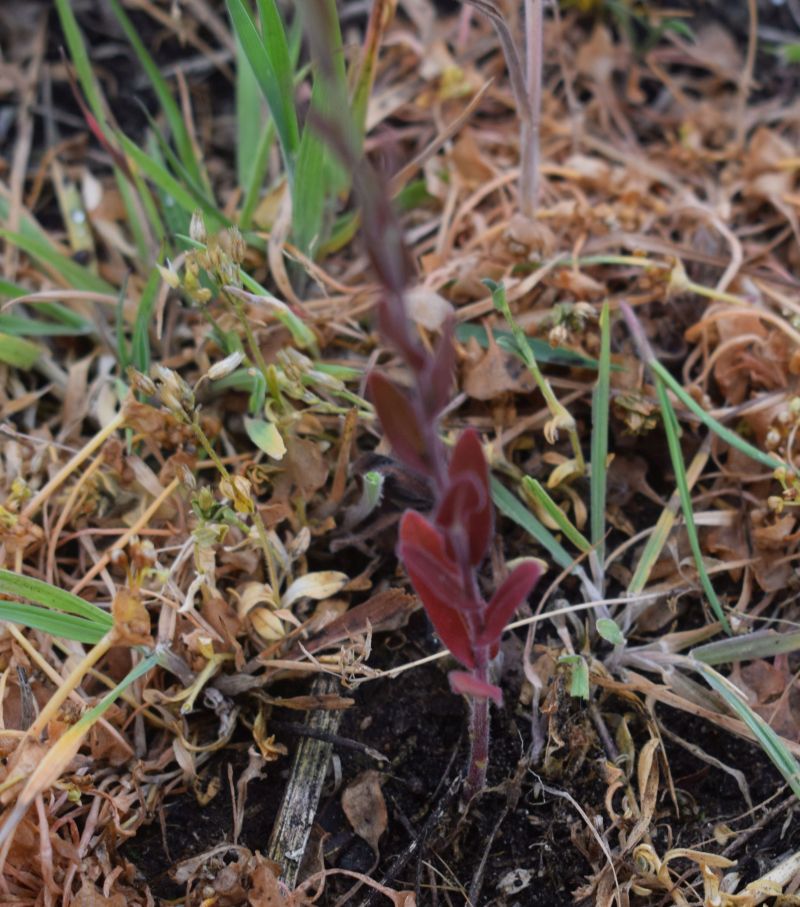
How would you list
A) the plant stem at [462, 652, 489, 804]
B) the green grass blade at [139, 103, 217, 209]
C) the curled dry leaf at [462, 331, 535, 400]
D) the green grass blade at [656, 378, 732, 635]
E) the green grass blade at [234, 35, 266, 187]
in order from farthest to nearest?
1. the green grass blade at [234, 35, 266, 187]
2. the green grass blade at [139, 103, 217, 209]
3. the curled dry leaf at [462, 331, 535, 400]
4. the green grass blade at [656, 378, 732, 635]
5. the plant stem at [462, 652, 489, 804]

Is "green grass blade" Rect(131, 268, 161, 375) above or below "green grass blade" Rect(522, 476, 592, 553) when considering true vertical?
above

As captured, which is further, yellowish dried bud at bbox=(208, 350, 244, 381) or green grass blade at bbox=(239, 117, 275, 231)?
green grass blade at bbox=(239, 117, 275, 231)

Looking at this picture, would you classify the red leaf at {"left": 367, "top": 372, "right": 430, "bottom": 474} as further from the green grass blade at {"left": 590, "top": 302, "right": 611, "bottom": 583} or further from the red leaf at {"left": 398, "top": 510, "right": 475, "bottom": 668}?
the green grass blade at {"left": 590, "top": 302, "right": 611, "bottom": 583}

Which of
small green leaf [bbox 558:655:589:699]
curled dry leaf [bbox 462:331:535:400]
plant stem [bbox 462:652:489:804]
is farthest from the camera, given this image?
curled dry leaf [bbox 462:331:535:400]

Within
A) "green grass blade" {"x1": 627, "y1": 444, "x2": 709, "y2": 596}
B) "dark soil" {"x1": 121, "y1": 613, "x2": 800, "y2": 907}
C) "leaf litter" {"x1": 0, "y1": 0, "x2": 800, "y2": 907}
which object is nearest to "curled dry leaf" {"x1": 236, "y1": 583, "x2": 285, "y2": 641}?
"leaf litter" {"x1": 0, "y1": 0, "x2": 800, "y2": 907}

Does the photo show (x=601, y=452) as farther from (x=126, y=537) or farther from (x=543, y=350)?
(x=126, y=537)

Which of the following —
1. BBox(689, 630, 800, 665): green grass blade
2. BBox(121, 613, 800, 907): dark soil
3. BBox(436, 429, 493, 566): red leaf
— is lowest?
BBox(121, 613, 800, 907): dark soil

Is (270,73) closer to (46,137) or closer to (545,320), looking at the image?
(545,320)

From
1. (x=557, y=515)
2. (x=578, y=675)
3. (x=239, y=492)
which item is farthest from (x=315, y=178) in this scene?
(x=578, y=675)
